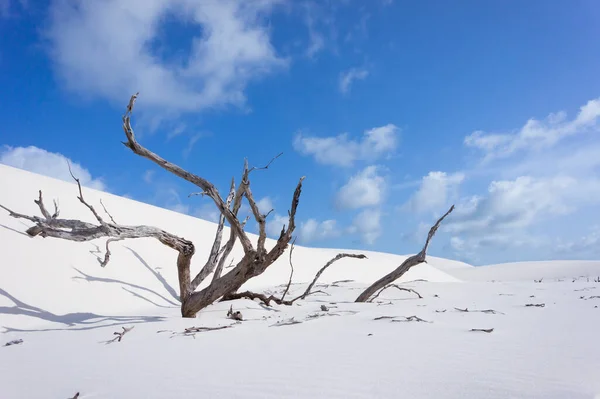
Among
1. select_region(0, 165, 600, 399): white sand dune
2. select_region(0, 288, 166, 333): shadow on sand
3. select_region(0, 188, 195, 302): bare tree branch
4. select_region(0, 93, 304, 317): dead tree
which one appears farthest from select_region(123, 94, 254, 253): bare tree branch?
select_region(0, 288, 166, 333): shadow on sand

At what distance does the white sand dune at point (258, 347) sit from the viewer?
6.13 ft

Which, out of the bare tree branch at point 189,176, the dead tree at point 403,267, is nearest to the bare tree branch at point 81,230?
the bare tree branch at point 189,176

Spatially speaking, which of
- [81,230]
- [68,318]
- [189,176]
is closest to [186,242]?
[189,176]

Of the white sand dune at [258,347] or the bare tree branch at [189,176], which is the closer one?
the white sand dune at [258,347]

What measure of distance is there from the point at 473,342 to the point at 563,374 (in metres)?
0.82

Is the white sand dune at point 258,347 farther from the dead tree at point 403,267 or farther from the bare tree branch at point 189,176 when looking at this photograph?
the bare tree branch at point 189,176

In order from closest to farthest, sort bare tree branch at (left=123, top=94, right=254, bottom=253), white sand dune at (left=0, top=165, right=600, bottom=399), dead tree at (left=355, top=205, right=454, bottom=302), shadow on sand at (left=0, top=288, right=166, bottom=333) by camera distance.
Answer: white sand dune at (left=0, top=165, right=600, bottom=399), shadow on sand at (left=0, top=288, right=166, bottom=333), bare tree branch at (left=123, top=94, right=254, bottom=253), dead tree at (left=355, top=205, right=454, bottom=302)

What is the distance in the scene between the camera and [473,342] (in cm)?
270

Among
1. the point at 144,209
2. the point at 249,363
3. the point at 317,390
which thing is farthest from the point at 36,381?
the point at 144,209

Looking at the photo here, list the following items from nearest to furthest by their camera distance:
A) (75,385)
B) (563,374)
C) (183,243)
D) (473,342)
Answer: (563,374), (75,385), (473,342), (183,243)

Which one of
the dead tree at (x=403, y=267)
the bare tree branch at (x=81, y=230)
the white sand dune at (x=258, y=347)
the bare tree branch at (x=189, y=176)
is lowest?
the white sand dune at (x=258, y=347)

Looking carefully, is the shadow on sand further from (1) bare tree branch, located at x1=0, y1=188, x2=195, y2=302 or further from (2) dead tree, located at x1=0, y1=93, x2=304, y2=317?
(1) bare tree branch, located at x1=0, y1=188, x2=195, y2=302

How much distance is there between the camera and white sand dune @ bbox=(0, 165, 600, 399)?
6.13ft

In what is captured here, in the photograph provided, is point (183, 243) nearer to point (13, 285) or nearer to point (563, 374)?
point (13, 285)
